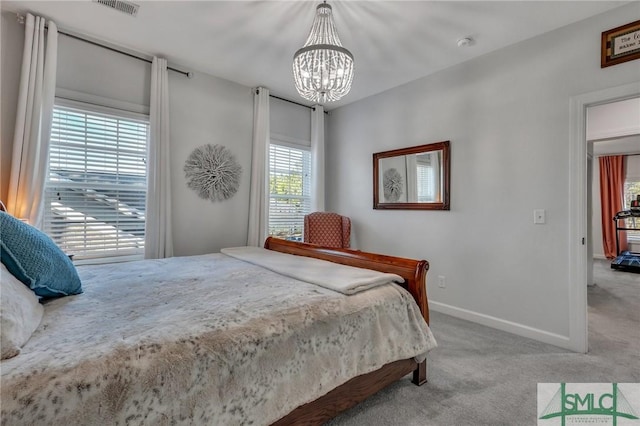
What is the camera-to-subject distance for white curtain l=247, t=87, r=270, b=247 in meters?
3.75

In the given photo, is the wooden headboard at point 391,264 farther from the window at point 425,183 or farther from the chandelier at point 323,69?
the window at point 425,183

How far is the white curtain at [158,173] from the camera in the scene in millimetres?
3010

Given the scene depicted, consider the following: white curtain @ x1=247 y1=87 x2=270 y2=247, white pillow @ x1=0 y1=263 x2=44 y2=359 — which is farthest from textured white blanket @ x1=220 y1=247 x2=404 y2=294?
white pillow @ x1=0 y1=263 x2=44 y2=359

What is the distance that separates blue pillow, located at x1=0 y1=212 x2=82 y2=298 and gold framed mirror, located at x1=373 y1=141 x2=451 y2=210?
3.27 meters

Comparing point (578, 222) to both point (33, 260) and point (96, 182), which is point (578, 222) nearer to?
point (33, 260)

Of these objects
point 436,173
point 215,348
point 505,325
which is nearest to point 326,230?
point 436,173

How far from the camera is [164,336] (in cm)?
107

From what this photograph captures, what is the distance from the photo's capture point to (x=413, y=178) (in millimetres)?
3645

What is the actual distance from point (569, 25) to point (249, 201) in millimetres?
3597

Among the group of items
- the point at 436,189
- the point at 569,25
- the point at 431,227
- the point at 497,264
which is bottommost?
the point at 497,264

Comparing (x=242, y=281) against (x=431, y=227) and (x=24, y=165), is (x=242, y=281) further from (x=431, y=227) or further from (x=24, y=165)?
(x=431, y=227)

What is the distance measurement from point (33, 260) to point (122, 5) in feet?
7.11

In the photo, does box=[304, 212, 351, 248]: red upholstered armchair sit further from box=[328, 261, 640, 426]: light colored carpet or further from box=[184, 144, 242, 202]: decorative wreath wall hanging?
box=[328, 261, 640, 426]: light colored carpet

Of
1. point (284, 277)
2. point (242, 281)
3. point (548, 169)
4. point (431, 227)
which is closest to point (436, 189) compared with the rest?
point (431, 227)
